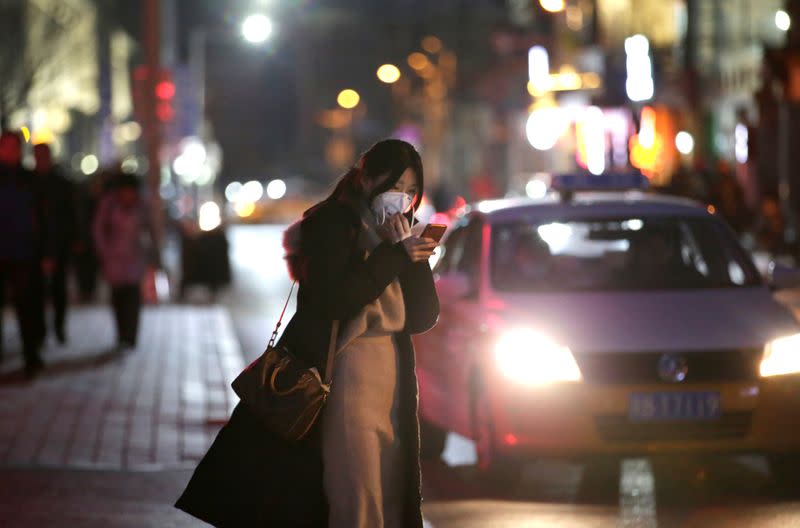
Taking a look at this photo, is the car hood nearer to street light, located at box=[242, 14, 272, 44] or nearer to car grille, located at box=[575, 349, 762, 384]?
car grille, located at box=[575, 349, 762, 384]

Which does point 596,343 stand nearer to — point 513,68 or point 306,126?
point 513,68

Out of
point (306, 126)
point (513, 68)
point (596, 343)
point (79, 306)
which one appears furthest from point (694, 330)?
point (306, 126)

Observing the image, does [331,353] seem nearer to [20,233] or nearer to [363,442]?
[363,442]

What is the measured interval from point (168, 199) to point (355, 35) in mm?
73622

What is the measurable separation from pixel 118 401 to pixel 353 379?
296 inches

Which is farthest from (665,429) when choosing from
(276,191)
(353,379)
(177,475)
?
(276,191)

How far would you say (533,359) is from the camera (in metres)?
9.14

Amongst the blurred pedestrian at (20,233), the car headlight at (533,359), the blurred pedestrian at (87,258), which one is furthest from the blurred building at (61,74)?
the car headlight at (533,359)

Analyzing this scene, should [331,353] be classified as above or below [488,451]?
above

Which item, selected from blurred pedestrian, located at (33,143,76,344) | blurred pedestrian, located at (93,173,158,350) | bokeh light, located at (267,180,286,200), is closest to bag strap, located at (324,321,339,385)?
blurred pedestrian, located at (33,143,76,344)

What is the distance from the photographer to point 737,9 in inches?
1730

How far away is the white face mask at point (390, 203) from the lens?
5.91m

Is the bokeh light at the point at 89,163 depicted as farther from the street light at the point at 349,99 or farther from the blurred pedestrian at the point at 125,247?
the blurred pedestrian at the point at 125,247

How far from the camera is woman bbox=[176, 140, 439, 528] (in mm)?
5871
